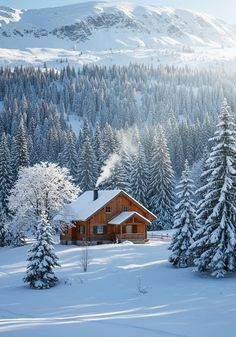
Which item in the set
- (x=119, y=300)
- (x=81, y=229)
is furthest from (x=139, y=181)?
(x=119, y=300)

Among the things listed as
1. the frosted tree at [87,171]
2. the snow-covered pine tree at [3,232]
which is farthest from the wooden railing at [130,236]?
the frosted tree at [87,171]

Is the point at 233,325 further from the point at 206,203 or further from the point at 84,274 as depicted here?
the point at 84,274

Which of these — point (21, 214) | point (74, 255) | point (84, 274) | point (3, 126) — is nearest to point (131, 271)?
point (84, 274)

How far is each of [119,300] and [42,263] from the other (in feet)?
31.0

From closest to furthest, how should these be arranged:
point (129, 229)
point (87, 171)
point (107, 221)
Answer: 1. point (107, 221)
2. point (129, 229)
3. point (87, 171)

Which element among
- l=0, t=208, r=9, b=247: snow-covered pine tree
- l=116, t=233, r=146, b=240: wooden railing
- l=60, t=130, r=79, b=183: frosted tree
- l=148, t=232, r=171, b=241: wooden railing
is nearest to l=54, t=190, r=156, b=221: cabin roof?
l=116, t=233, r=146, b=240: wooden railing

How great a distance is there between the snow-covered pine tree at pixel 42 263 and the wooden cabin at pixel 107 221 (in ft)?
58.0

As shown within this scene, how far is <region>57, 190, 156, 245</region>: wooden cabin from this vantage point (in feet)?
196

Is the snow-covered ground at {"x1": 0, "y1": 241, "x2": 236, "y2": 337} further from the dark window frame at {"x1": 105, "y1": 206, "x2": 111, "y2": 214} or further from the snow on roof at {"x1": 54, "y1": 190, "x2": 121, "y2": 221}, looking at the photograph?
the dark window frame at {"x1": 105, "y1": 206, "x2": 111, "y2": 214}

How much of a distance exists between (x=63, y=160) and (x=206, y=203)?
230 feet

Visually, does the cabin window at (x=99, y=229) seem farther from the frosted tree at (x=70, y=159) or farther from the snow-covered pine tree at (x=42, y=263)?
the frosted tree at (x=70, y=159)

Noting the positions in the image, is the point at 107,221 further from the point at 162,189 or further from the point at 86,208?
the point at 162,189

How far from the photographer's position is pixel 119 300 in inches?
1268

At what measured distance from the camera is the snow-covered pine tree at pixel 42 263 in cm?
3912
